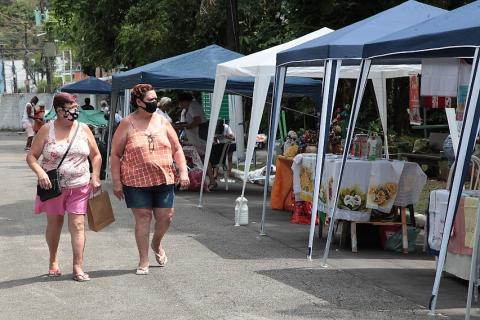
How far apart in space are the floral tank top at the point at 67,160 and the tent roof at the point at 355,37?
121 inches

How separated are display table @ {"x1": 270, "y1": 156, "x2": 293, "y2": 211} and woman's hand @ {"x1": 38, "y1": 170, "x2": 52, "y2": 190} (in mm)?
6579

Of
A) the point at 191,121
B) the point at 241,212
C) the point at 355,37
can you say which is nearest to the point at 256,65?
the point at 241,212

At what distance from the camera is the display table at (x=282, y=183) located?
1480 cm

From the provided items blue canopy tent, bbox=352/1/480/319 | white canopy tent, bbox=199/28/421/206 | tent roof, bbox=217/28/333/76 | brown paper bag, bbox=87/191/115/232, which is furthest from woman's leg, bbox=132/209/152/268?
tent roof, bbox=217/28/333/76

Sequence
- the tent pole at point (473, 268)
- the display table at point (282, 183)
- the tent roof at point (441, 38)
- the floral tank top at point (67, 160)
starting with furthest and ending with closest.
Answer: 1. the display table at point (282, 183)
2. the floral tank top at point (67, 160)
3. the tent roof at point (441, 38)
4. the tent pole at point (473, 268)

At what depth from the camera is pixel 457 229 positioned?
826 centimetres

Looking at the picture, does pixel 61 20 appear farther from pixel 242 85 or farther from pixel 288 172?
pixel 288 172

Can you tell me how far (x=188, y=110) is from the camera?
19.3 metres

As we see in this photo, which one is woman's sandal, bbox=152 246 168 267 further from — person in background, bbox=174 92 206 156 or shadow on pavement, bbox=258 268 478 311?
person in background, bbox=174 92 206 156

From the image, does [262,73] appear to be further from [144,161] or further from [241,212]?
[144,161]

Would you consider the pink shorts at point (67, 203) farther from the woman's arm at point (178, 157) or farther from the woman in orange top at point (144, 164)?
the woman's arm at point (178, 157)

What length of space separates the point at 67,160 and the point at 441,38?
11.9 feet

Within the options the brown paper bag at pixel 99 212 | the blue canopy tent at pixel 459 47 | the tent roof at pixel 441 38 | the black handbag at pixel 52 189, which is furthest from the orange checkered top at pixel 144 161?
the blue canopy tent at pixel 459 47

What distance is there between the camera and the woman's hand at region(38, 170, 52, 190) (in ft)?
27.8
